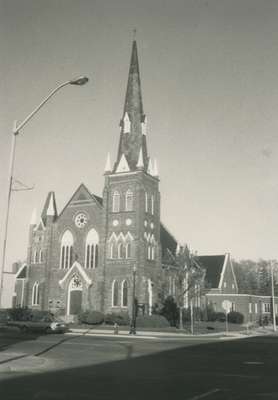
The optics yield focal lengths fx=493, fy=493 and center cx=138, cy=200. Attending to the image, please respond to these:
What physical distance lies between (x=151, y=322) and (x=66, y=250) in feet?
52.2

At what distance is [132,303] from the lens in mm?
49812

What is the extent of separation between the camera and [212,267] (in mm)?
74562

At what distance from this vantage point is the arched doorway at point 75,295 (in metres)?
54.7

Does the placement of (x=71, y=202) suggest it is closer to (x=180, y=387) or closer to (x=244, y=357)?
(x=244, y=357)

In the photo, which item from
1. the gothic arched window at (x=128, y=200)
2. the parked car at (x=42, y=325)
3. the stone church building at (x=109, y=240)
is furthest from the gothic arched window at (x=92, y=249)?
the parked car at (x=42, y=325)

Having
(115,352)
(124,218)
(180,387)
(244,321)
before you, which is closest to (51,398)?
(180,387)

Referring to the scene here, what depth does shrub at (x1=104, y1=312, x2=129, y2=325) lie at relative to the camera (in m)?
48.6

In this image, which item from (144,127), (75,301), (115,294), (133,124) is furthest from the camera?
(144,127)

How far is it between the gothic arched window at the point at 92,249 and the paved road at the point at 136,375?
32.4 meters

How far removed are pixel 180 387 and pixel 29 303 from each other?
1903 inches

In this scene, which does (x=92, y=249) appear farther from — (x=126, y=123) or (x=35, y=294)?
(x=126, y=123)

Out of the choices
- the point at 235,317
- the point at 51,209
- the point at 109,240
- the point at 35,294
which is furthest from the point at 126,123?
the point at 235,317

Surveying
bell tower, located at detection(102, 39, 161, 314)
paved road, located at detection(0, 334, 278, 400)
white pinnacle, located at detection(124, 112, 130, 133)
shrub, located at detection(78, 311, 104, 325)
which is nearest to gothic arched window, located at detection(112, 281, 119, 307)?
bell tower, located at detection(102, 39, 161, 314)

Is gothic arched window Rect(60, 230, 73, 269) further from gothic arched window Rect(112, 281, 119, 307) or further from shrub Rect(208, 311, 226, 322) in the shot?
shrub Rect(208, 311, 226, 322)
